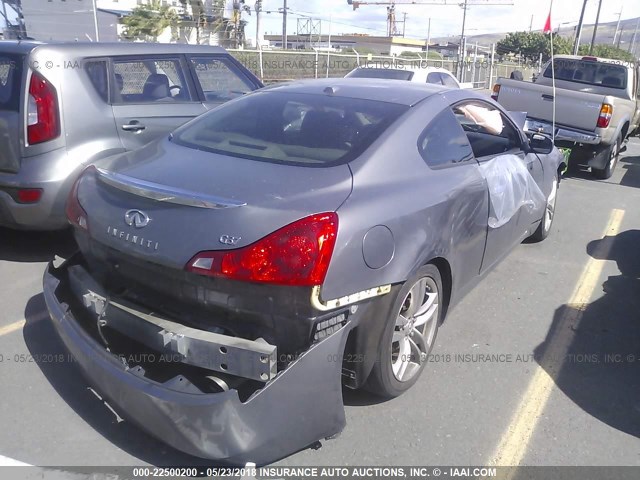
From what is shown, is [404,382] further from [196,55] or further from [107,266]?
[196,55]

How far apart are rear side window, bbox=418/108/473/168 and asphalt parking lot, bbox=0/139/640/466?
3.90ft

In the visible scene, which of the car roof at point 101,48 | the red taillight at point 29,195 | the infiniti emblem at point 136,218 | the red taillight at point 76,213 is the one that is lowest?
the red taillight at point 29,195

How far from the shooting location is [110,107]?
16.0 feet

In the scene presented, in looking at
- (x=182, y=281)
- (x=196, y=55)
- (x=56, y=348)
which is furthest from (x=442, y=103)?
(x=196, y=55)

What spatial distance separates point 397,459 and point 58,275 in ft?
6.59

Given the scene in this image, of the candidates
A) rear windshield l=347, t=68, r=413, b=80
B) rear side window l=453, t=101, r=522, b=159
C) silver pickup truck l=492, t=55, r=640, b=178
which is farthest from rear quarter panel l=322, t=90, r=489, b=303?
rear windshield l=347, t=68, r=413, b=80

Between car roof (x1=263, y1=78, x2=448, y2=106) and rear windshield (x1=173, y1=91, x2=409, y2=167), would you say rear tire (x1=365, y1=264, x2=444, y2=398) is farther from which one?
car roof (x1=263, y1=78, x2=448, y2=106)

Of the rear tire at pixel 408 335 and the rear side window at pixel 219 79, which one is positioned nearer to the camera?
the rear tire at pixel 408 335

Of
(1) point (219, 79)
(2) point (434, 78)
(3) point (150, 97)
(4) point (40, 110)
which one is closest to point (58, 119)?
(4) point (40, 110)

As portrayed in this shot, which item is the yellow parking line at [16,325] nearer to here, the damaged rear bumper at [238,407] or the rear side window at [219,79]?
the damaged rear bumper at [238,407]

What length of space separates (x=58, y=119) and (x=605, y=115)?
24.5 ft

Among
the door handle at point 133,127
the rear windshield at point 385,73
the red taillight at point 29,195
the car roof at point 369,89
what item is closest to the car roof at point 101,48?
the door handle at point 133,127

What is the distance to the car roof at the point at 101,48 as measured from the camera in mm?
4560

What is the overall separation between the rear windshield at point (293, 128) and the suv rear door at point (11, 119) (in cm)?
163
